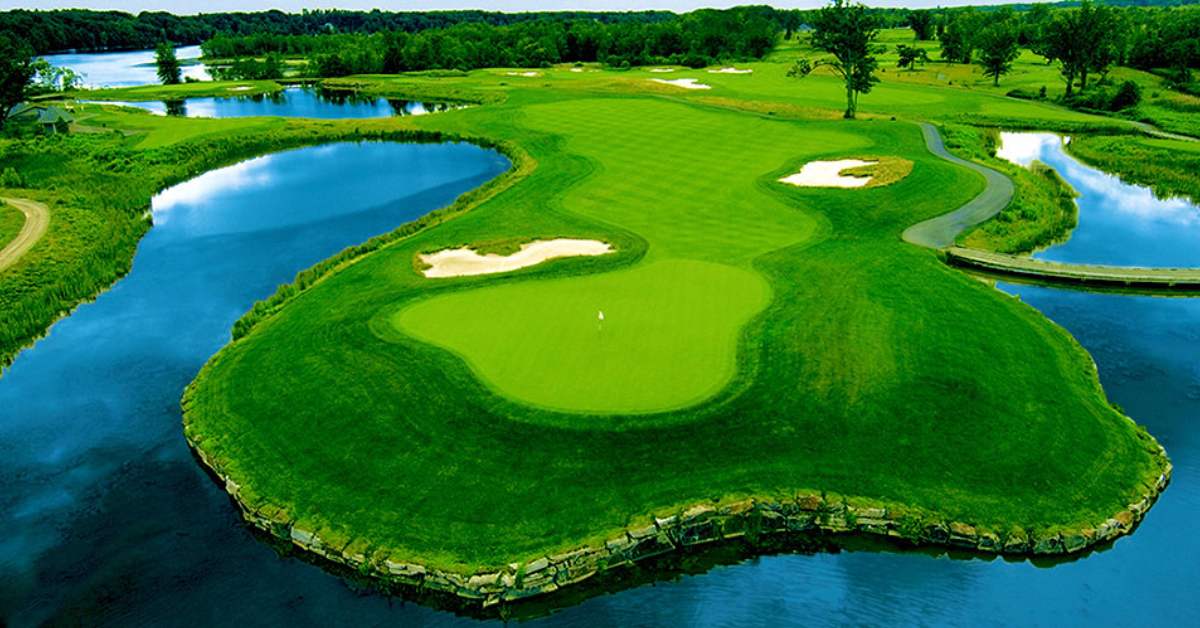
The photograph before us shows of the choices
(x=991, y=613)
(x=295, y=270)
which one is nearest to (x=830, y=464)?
(x=991, y=613)

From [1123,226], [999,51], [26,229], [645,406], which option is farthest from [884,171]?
[999,51]

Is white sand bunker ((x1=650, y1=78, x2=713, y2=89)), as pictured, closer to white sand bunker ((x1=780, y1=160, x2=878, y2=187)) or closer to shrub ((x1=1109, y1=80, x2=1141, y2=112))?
shrub ((x1=1109, y1=80, x2=1141, y2=112))

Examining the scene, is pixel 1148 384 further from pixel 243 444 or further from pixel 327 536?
pixel 243 444

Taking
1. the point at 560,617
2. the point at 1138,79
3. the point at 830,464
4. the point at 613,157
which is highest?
the point at 1138,79

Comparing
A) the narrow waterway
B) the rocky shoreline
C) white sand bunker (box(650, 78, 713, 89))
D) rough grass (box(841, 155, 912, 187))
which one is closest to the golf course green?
the rocky shoreline

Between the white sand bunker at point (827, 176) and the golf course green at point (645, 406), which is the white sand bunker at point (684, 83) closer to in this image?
the white sand bunker at point (827, 176)
